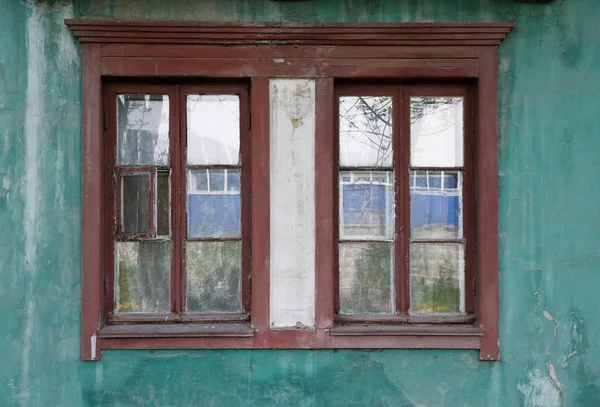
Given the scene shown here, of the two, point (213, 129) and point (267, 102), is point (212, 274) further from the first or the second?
point (267, 102)

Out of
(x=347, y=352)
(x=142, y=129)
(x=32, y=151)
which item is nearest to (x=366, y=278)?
(x=347, y=352)

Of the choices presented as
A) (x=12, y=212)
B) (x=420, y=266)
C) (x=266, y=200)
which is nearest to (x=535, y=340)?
(x=420, y=266)

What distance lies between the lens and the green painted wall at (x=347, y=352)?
12.7 ft

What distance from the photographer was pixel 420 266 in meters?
4.05

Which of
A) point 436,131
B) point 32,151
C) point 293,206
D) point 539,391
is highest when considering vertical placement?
point 436,131

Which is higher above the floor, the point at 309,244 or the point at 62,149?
the point at 62,149

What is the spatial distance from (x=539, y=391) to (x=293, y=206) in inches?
83.5

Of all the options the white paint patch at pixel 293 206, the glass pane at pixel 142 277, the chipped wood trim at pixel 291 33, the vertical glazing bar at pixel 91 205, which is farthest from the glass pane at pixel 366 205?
the vertical glazing bar at pixel 91 205

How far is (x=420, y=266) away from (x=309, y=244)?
0.83m

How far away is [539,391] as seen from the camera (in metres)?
3.91

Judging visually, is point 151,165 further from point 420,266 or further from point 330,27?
point 420,266

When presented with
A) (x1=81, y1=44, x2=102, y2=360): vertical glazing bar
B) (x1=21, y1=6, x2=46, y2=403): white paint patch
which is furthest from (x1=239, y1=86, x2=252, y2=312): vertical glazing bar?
(x1=21, y1=6, x2=46, y2=403): white paint patch

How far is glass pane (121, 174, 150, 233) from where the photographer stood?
4027 millimetres

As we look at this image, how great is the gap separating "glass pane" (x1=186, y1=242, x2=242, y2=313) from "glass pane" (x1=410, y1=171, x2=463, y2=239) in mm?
1286
